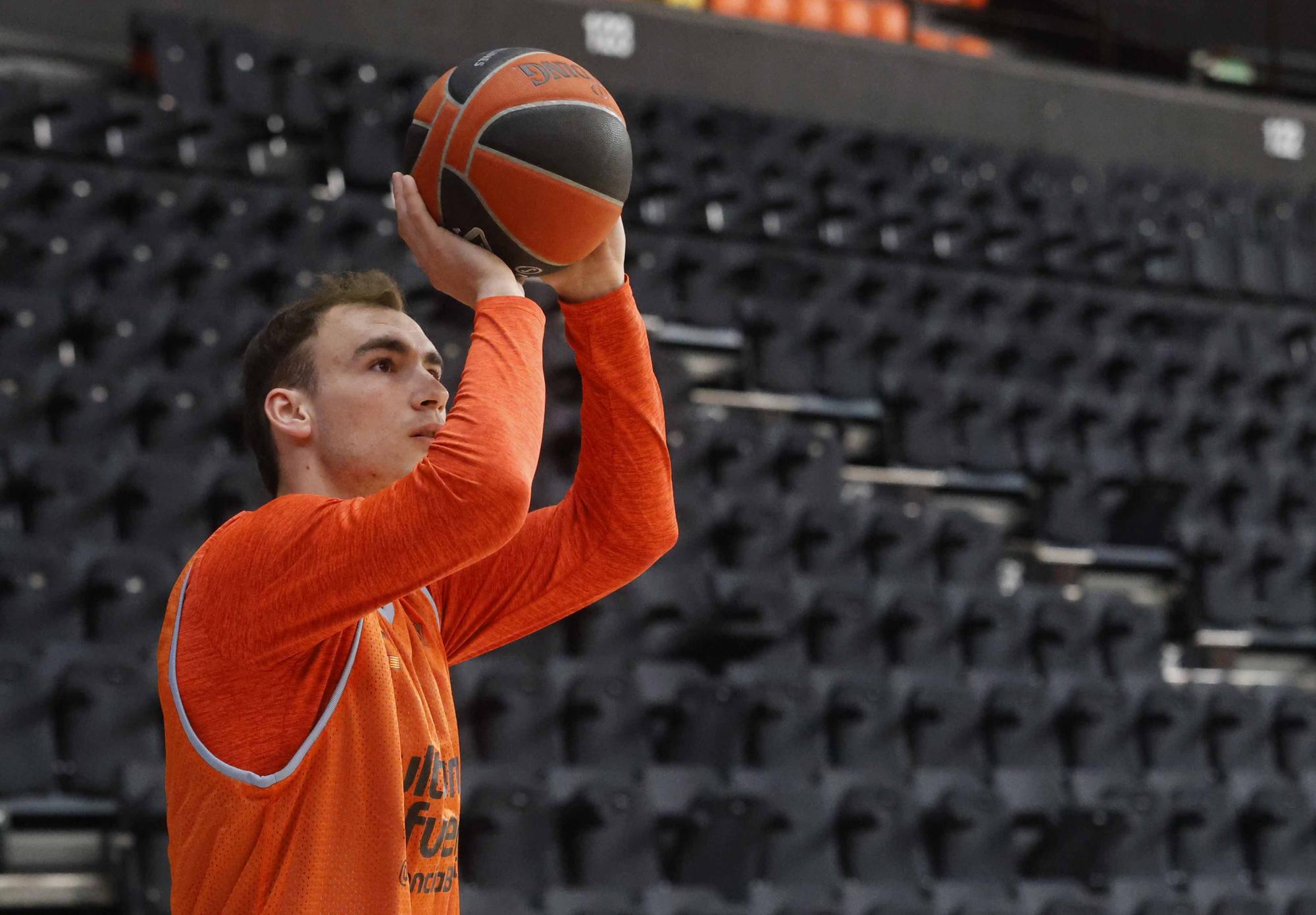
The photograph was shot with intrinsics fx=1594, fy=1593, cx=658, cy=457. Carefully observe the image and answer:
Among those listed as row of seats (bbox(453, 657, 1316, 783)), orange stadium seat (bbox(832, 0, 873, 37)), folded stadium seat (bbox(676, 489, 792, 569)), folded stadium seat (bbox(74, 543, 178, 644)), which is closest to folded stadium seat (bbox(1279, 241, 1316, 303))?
orange stadium seat (bbox(832, 0, 873, 37))

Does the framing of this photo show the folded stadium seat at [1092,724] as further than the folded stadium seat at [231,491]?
Yes

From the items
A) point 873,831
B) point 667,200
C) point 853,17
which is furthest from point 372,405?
point 853,17

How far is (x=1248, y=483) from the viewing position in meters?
5.53

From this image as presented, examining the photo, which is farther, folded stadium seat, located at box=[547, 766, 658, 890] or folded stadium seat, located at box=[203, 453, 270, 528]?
folded stadium seat, located at box=[203, 453, 270, 528]

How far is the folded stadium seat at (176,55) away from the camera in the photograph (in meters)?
5.38

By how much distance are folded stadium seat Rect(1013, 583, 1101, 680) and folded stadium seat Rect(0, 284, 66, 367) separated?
282cm

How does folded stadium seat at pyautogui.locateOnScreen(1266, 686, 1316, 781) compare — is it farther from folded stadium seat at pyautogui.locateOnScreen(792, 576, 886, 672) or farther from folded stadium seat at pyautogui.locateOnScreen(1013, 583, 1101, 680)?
folded stadium seat at pyautogui.locateOnScreen(792, 576, 886, 672)

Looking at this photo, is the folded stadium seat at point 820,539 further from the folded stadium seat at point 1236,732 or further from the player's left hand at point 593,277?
the player's left hand at point 593,277

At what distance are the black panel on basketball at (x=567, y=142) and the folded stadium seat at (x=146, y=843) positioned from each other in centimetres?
212

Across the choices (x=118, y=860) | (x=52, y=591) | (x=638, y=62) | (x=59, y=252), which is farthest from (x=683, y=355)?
(x=118, y=860)

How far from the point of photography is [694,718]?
12.6 ft

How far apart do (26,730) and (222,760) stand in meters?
2.35

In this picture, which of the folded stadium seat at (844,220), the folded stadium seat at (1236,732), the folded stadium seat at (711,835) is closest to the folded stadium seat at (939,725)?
the folded stadium seat at (711,835)

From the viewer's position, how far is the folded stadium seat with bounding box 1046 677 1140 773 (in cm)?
436
